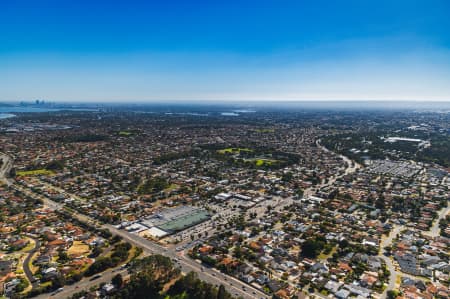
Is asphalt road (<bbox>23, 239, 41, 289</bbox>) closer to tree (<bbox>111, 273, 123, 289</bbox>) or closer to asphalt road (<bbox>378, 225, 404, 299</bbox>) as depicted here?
tree (<bbox>111, 273, 123, 289</bbox>)

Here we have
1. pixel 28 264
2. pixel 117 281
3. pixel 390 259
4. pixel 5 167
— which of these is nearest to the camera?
pixel 117 281

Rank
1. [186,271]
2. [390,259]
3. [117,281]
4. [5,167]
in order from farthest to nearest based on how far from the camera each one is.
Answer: [5,167] < [390,259] < [186,271] < [117,281]

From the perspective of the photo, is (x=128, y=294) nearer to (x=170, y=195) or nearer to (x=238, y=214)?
(x=238, y=214)

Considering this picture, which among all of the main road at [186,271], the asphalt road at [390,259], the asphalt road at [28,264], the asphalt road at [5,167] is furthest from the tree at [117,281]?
the asphalt road at [5,167]

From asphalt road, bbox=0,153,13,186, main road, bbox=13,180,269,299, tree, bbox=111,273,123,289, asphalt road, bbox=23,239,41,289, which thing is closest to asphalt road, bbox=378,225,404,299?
main road, bbox=13,180,269,299

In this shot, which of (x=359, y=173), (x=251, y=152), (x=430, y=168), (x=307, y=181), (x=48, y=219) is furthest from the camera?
(x=251, y=152)

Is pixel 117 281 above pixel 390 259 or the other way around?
above

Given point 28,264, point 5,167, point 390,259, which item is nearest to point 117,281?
point 28,264

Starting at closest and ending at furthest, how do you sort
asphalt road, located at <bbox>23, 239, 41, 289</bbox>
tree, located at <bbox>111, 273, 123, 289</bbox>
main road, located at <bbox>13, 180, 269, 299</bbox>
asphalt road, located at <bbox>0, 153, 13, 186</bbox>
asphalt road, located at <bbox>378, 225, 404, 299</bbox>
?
main road, located at <bbox>13, 180, 269, 299</bbox> → tree, located at <bbox>111, 273, 123, 289</bbox> → asphalt road, located at <bbox>378, 225, 404, 299</bbox> → asphalt road, located at <bbox>23, 239, 41, 289</bbox> → asphalt road, located at <bbox>0, 153, 13, 186</bbox>

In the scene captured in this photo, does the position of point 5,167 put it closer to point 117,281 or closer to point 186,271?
point 117,281

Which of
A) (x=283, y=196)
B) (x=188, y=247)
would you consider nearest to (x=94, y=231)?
(x=188, y=247)

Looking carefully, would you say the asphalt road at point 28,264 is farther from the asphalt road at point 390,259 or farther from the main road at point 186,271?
the asphalt road at point 390,259
